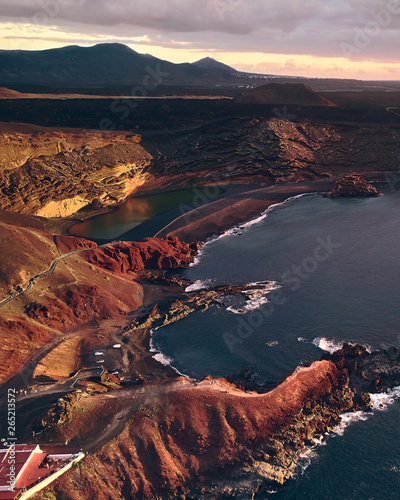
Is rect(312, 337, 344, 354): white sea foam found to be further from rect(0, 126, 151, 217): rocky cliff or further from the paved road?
rect(0, 126, 151, 217): rocky cliff

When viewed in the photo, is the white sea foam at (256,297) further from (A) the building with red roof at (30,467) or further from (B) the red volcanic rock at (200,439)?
(A) the building with red roof at (30,467)

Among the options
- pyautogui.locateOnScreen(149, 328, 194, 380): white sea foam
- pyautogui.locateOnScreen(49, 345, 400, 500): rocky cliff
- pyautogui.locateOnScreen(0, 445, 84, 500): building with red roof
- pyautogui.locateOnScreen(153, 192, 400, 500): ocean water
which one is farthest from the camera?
pyautogui.locateOnScreen(149, 328, 194, 380): white sea foam

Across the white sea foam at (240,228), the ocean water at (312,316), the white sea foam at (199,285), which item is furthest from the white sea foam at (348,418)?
the white sea foam at (240,228)

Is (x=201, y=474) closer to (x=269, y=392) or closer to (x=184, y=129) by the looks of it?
(x=269, y=392)

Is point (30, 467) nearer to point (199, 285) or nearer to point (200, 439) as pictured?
point (200, 439)

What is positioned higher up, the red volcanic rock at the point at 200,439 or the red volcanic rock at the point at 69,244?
the red volcanic rock at the point at 69,244

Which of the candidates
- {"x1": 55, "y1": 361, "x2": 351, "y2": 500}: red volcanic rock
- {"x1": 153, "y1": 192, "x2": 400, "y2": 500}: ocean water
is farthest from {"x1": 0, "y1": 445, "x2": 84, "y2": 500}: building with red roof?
{"x1": 153, "y1": 192, "x2": 400, "y2": 500}: ocean water
